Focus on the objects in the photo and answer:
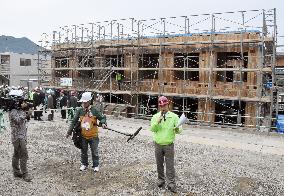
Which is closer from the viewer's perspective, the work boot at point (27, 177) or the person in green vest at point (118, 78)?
the work boot at point (27, 177)

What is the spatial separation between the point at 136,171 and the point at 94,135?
4.79 feet

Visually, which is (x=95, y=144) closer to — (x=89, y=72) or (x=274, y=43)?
(x=274, y=43)

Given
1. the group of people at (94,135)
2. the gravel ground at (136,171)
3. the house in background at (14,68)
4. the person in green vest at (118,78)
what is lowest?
the gravel ground at (136,171)

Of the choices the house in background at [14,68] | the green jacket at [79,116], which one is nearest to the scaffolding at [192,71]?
the green jacket at [79,116]

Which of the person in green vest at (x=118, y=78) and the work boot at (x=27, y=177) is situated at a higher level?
the person in green vest at (x=118, y=78)

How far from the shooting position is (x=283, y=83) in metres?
27.5

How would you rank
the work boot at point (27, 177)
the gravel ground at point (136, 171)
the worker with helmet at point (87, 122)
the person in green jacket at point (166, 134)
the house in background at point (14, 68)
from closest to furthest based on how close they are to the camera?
the person in green jacket at point (166, 134)
the gravel ground at point (136, 171)
the work boot at point (27, 177)
the worker with helmet at point (87, 122)
the house in background at point (14, 68)

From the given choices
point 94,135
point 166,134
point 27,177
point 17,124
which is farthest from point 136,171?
point 17,124

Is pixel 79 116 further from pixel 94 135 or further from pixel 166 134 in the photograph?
pixel 166 134

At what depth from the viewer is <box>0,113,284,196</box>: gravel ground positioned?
26.0 feet

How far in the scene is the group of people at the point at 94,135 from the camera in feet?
24.9

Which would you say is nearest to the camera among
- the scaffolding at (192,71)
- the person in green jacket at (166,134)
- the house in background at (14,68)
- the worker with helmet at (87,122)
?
the person in green jacket at (166,134)

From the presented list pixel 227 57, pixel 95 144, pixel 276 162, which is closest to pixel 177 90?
pixel 227 57

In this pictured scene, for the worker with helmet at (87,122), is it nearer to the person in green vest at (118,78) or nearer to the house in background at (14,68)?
the person in green vest at (118,78)
